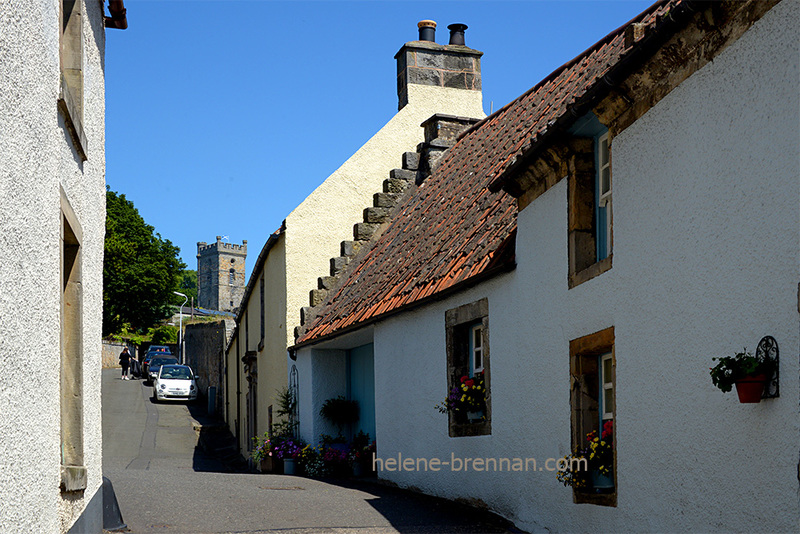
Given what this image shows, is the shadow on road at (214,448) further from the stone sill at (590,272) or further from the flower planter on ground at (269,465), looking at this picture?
the stone sill at (590,272)

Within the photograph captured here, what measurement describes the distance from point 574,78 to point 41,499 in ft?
33.9

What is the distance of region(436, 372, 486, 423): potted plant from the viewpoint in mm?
11516

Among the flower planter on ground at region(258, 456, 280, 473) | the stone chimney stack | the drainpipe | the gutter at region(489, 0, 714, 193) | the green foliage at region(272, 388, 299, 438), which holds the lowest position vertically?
the flower planter on ground at region(258, 456, 280, 473)

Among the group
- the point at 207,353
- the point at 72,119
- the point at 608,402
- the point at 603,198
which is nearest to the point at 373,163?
the point at 603,198

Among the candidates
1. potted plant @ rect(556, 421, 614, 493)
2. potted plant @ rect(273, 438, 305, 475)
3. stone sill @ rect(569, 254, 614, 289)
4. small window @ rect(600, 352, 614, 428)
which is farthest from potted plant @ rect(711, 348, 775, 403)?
potted plant @ rect(273, 438, 305, 475)

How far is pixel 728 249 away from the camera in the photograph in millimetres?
6156

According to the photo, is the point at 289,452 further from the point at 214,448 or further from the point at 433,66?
the point at 214,448

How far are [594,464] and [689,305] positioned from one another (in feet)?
7.70

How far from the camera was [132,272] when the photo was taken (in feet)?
185

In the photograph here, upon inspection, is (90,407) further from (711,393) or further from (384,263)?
(384,263)

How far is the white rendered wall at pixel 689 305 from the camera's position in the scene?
5.60 metres

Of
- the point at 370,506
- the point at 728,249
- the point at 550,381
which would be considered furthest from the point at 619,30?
the point at 728,249

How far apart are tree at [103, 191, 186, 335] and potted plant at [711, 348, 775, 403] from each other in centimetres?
5221
